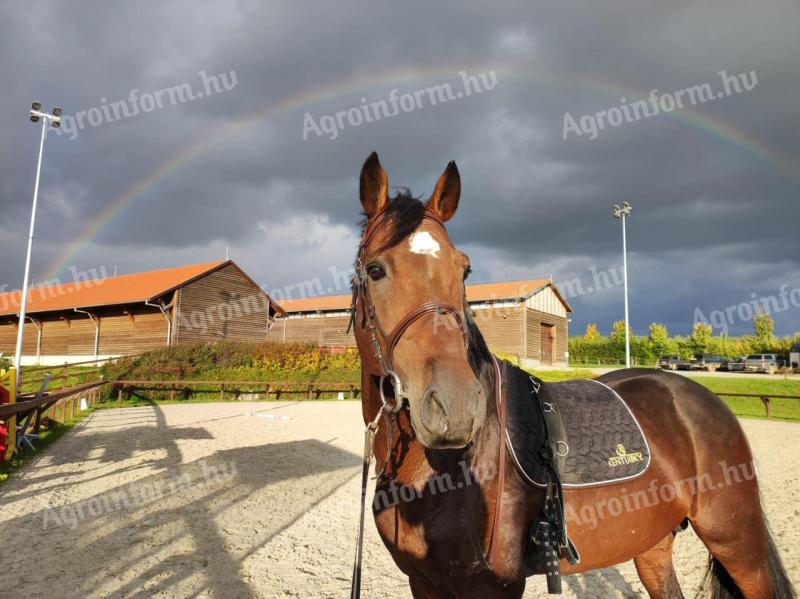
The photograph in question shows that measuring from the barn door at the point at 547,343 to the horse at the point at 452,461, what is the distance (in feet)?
134

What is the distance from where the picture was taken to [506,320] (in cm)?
3978

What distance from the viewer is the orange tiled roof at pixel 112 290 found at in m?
30.5

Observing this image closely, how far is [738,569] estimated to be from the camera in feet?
10.0

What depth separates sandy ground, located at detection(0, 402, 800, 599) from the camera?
15.3 feet

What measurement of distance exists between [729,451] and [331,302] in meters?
44.2

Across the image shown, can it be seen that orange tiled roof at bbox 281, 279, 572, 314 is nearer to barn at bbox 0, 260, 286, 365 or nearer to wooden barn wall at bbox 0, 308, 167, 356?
barn at bbox 0, 260, 286, 365

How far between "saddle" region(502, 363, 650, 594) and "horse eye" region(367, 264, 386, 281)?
0.94m

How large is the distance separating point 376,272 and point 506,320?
38.9 meters

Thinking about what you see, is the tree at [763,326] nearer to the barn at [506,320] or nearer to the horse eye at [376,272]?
the barn at [506,320]

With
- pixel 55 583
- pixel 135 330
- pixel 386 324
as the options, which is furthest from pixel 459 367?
pixel 135 330

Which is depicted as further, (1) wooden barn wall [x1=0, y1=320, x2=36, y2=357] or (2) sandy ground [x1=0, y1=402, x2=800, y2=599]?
(1) wooden barn wall [x1=0, y1=320, x2=36, y2=357]

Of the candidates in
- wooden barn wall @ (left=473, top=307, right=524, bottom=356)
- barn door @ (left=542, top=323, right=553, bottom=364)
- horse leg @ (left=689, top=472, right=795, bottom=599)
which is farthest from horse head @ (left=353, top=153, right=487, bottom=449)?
barn door @ (left=542, top=323, right=553, bottom=364)

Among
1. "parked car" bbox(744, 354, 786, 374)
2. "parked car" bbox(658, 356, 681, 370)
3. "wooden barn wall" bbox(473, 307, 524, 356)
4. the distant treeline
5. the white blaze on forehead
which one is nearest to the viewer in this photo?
the white blaze on forehead

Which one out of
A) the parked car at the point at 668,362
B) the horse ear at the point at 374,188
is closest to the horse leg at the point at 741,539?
the horse ear at the point at 374,188
